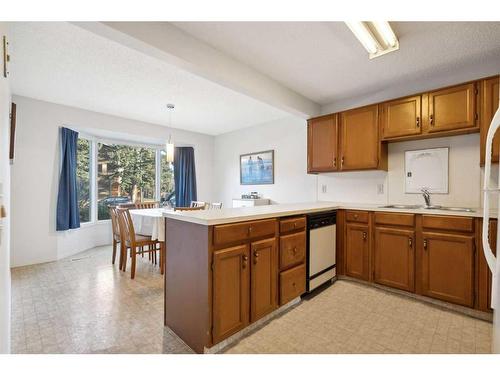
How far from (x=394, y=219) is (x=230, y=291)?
72.5 inches

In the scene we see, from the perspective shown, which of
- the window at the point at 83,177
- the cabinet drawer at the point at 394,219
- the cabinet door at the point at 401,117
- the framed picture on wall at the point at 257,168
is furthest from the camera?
the framed picture on wall at the point at 257,168

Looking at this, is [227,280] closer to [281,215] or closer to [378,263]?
[281,215]

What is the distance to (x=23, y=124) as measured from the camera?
11.3ft

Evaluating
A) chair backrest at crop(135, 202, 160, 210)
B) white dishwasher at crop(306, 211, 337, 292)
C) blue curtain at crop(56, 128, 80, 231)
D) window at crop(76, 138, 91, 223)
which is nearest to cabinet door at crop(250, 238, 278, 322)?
white dishwasher at crop(306, 211, 337, 292)

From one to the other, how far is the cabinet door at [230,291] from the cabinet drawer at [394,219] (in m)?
1.61

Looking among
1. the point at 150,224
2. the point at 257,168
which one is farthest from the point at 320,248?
the point at 257,168

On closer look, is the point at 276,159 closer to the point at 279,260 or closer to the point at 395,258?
the point at 395,258

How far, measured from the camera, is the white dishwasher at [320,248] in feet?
8.07

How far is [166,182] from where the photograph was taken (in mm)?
5613

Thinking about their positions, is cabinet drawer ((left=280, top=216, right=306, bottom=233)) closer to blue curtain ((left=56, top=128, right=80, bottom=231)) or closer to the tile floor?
the tile floor

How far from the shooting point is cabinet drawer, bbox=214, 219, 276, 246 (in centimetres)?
162

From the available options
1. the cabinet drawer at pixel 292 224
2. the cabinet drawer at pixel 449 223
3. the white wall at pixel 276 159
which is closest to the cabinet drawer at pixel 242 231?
the cabinet drawer at pixel 292 224

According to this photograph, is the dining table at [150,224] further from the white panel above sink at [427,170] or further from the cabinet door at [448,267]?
the white panel above sink at [427,170]
